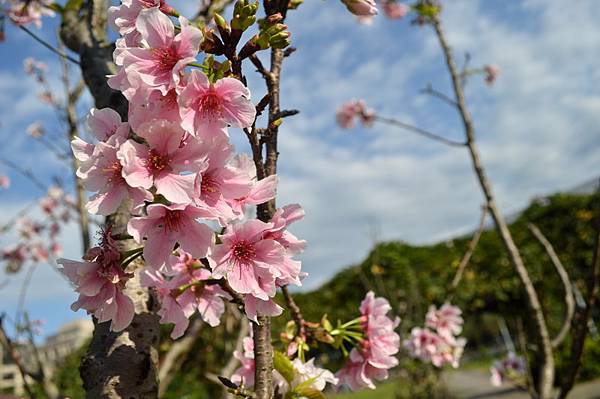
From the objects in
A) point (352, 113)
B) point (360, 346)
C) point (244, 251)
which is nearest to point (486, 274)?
point (352, 113)

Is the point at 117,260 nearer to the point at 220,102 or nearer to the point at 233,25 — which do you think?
the point at 220,102

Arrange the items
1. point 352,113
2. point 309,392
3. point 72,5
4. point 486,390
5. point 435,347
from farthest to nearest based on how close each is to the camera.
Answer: point 486,390
point 352,113
point 435,347
point 72,5
point 309,392

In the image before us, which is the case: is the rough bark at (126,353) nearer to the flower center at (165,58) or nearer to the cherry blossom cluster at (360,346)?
the cherry blossom cluster at (360,346)

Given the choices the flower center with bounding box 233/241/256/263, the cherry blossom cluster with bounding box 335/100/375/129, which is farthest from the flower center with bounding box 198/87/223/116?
the cherry blossom cluster with bounding box 335/100/375/129

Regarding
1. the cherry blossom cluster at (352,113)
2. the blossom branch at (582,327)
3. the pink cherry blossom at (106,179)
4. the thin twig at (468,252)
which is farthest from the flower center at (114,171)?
the cherry blossom cluster at (352,113)

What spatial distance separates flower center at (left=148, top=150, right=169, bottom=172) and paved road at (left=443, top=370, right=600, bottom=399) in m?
9.26

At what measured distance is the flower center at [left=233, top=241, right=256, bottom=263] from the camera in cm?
85

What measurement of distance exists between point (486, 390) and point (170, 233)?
1195 centimetres

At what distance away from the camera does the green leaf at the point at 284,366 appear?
37.6 inches

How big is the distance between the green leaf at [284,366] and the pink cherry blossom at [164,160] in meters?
0.40

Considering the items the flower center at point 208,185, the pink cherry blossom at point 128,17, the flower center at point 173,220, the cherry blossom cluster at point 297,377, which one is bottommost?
the cherry blossom cluster at point 297,377

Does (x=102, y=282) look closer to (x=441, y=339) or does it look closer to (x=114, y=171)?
(x=114, y=171)

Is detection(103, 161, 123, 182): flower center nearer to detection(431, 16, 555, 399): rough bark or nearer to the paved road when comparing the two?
detection(431, 16, 555, 399): rough bark

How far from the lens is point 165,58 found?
812mm
